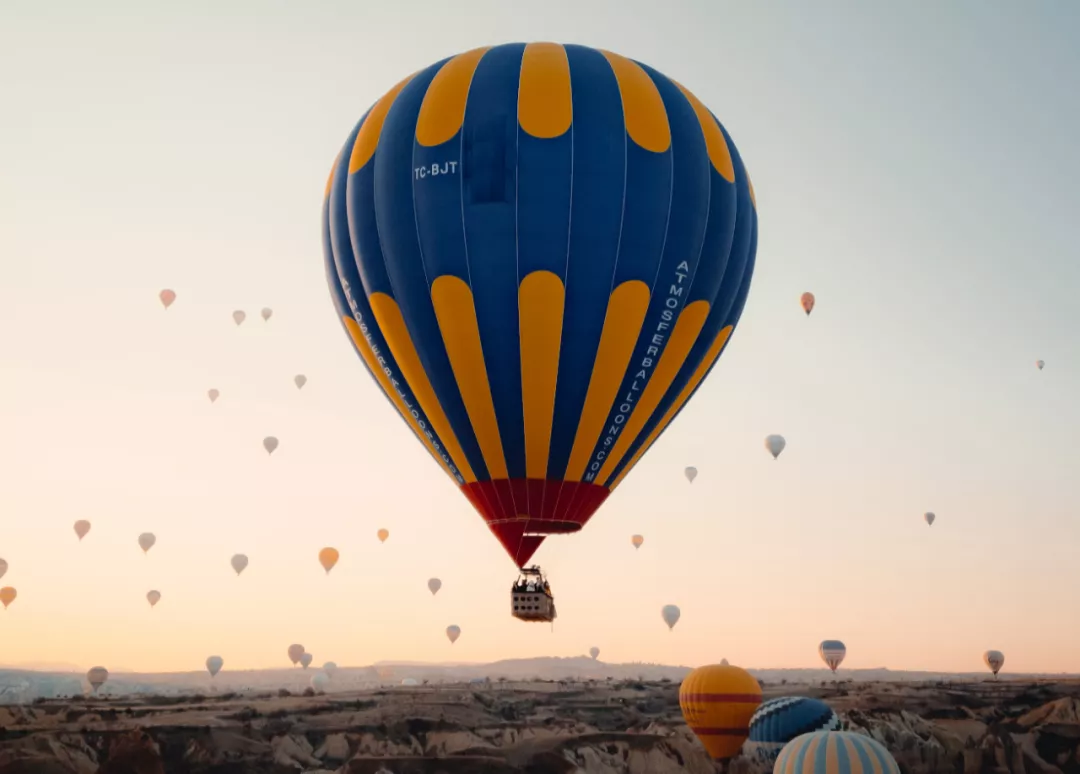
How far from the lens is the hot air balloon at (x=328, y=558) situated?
40250 mm

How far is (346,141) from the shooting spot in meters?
20.7

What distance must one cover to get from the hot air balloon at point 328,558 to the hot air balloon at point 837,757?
72.2 ft

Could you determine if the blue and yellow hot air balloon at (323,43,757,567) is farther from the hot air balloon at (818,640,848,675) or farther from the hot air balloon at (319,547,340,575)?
the hot air balloon at (818,640,848,675)

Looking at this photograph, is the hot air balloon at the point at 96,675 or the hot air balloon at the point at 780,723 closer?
the hot air balloon at the point at 780,723

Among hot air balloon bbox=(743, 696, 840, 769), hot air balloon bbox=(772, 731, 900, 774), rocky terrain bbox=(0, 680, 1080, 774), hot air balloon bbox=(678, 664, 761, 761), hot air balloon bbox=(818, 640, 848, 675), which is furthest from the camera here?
hot air balloon bbox=(818, 640, 848, 675)

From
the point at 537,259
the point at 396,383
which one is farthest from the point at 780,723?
the point at 537,259

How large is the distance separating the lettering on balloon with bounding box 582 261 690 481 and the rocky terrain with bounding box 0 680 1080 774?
46.6 ft

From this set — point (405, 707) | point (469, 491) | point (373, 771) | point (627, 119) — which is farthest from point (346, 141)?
point (405, 707)

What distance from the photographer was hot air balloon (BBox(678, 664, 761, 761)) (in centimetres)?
2991

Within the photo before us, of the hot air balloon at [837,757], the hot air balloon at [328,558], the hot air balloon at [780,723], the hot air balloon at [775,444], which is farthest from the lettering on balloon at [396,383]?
the hot air balloon at [328,558]

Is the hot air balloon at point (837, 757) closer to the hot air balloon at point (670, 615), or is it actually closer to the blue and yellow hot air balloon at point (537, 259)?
the blue and yellow hot air balloon at point (537, 259)

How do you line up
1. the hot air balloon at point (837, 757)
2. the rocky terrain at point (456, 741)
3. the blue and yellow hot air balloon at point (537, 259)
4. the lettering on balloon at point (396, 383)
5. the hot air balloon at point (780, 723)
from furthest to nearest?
the rocky terrain at point (456, 741), the hot air balloon at point (780, 723), the hot air balloon at point (837, 757), the lettering on balloon at point (396, 383), the blue and yellow hot air balloon at point (537, 259)

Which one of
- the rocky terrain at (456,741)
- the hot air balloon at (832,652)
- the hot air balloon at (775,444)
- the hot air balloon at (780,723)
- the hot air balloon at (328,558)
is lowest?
the rocky terrain at (456,741)

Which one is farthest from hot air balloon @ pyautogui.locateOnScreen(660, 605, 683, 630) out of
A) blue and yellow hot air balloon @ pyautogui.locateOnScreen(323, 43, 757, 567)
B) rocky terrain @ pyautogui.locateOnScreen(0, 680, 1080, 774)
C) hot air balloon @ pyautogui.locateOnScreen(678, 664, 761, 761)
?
blue and yellow hot air balloon @ pyautogui.locateOnScreen(323, 43, 757, 567)
